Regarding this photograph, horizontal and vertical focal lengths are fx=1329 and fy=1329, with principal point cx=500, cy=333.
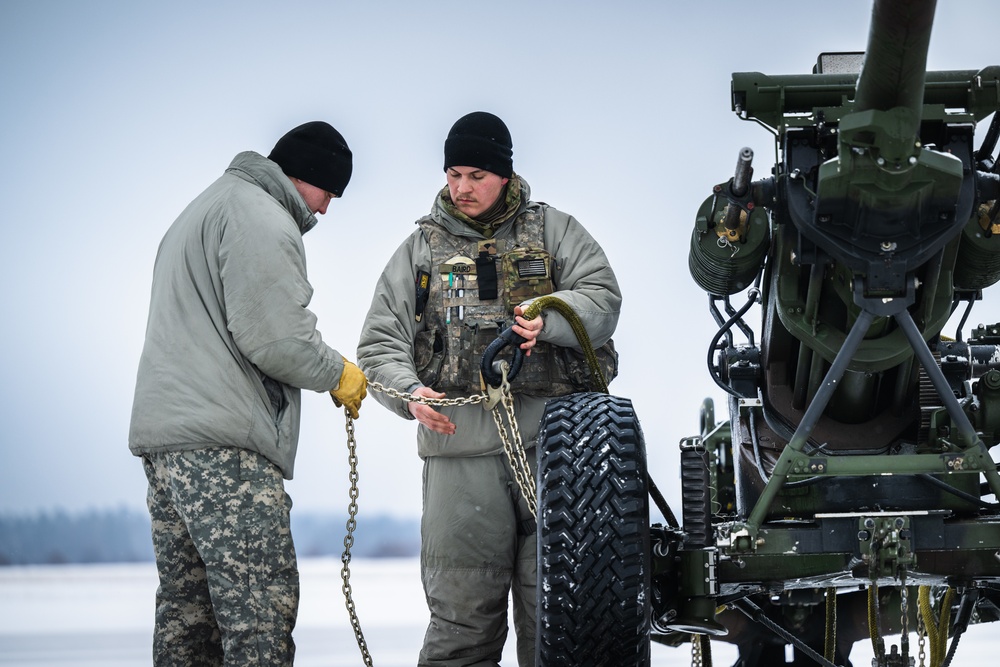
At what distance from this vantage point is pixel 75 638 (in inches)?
280

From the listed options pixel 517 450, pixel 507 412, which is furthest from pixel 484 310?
pixel 517 450

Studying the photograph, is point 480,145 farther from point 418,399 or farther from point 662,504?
point 662,504

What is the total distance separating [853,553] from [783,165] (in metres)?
1.14

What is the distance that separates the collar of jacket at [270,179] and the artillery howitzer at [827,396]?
993 mm

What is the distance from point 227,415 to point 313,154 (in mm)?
910

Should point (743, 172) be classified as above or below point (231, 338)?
above

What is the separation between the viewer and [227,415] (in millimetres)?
3613

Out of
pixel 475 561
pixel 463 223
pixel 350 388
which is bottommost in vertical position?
pixel 475 561

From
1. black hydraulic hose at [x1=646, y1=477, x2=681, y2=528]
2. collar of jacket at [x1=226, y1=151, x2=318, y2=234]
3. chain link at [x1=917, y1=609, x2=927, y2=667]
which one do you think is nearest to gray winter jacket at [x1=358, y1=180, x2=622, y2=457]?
black hydraulic hose at [x1=646, y1=477, x2=681, y2=528]

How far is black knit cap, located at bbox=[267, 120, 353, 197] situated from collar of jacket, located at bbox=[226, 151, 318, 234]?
Answer: 0.26 ft

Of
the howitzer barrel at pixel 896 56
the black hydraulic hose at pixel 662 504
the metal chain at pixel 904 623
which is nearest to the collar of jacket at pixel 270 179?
the black hydraulic hose at pixel 662 504

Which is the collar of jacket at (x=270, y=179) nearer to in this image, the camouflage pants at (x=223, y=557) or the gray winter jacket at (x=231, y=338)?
the gray winter jacket at (x=231, y=338)

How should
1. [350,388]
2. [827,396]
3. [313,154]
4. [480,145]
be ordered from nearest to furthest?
[827,396]
[350,388]
[313,154]
[480,145]

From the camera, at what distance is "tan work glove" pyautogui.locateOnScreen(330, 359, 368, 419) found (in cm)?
386
